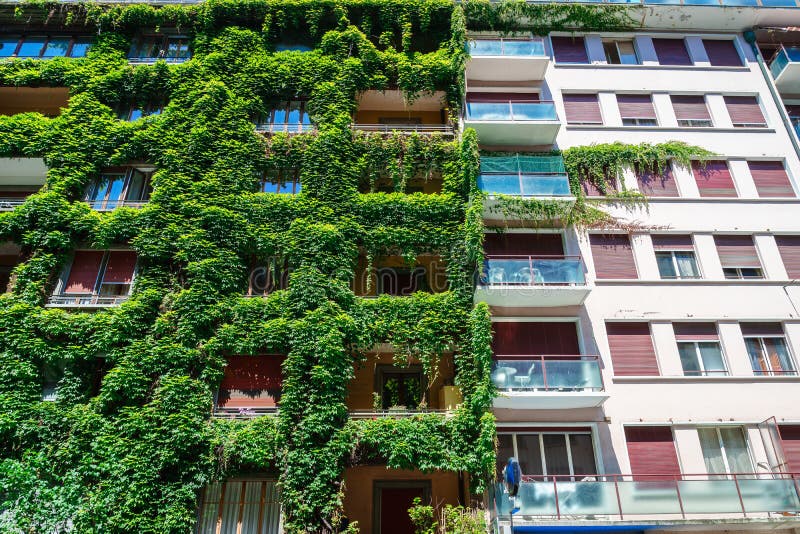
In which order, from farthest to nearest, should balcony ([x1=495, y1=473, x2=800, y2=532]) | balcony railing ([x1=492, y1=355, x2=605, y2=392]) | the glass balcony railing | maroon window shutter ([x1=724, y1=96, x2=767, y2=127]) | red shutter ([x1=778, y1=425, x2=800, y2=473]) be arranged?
the glass balcony railing
maroon window shutter ([x1=724, y1=96, x2=767, y2=127])
balcony railing ([x1=492, y1=355, x2=605, y2=392])
red shutter ([x1=778, y1=425, x2=800, y2=473])
balcony ([x1=495, y1=473, x2=800, y2=532])

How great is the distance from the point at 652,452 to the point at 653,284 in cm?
565

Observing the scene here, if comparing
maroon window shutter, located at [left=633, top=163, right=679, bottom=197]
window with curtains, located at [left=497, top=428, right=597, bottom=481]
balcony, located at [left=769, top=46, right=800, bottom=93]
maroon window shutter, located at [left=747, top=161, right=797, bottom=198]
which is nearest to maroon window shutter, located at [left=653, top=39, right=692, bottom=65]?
balcony, located at [left=769, top=46, right=800, bottom=93]

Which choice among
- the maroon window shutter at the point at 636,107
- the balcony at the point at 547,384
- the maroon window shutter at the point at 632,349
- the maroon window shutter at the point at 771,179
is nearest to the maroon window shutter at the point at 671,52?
the maroon window shutter at the point at 636,107

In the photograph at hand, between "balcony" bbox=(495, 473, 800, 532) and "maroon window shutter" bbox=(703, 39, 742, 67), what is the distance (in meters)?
17.2

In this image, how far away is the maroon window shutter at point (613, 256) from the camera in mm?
17781

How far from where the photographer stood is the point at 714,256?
58.6 ft

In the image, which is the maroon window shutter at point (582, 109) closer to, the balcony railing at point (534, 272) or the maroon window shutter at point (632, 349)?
the balcony railing at point (534, 272)

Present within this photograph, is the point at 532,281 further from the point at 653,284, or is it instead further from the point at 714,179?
the point at 714,179

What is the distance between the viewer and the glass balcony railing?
2078cm

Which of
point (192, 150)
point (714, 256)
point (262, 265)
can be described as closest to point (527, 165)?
point (714, 256)

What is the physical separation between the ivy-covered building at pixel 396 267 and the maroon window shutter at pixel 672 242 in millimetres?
98

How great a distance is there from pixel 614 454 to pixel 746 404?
467 centimetres

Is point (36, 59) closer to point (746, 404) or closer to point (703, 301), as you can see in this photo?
point (703, 301)

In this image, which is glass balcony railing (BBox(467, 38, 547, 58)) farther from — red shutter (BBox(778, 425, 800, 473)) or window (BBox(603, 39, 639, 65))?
red shutter (BBox(778, 425, 800, 473))
